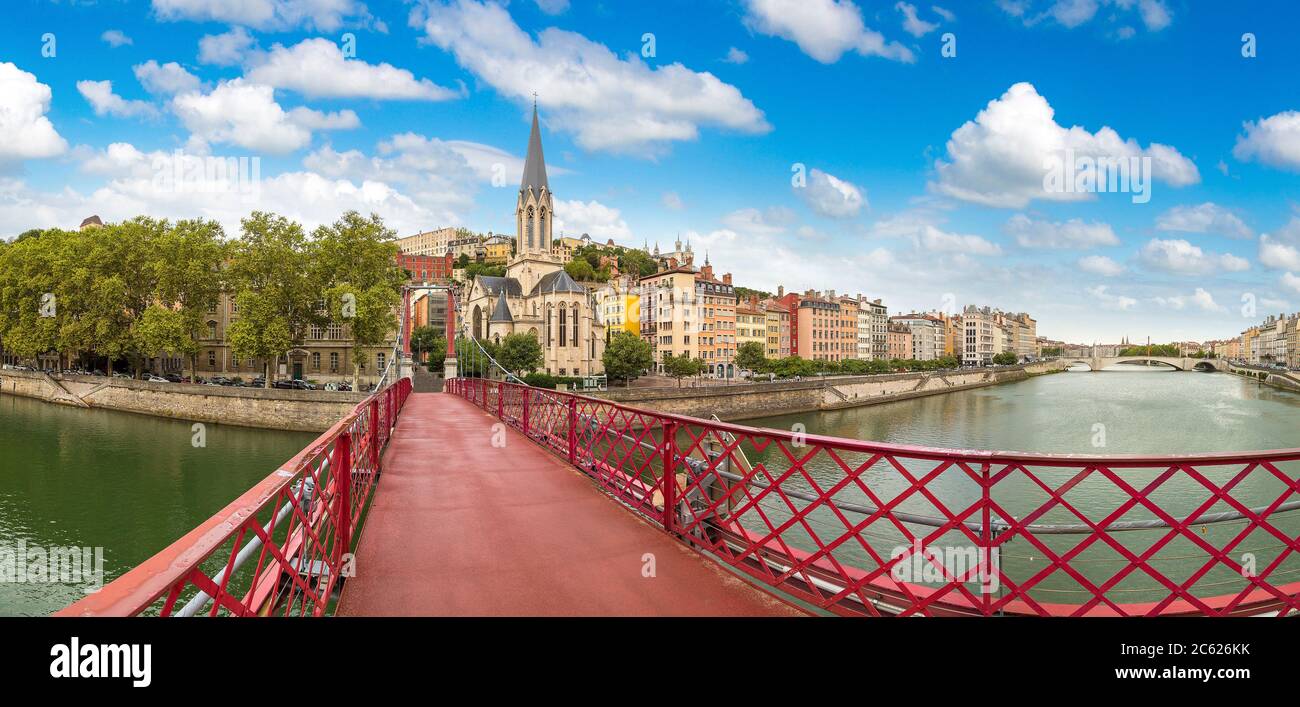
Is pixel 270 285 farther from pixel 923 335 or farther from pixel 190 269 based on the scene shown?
pixel 923 335

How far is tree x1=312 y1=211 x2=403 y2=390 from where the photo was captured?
1324 inches

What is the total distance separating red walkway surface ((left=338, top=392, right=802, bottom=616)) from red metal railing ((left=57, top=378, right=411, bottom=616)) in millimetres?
344

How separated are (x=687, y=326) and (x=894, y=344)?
49467 millimetres

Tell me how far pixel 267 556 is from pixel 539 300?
69.8 metres

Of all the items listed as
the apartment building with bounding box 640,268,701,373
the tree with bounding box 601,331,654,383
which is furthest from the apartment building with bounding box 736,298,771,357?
the tree with bounding box 601,331,654,383

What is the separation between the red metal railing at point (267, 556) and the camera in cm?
197

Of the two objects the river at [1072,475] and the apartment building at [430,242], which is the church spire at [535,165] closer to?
the river at [1072,475]

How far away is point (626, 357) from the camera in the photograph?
52062 millimetres

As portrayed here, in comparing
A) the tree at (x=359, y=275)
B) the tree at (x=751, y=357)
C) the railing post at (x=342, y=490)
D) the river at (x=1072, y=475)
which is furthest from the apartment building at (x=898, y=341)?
the railing post at (x=342, y=490)

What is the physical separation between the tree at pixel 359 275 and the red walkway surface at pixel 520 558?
28714 mm

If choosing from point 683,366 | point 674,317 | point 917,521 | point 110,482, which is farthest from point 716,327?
point 917,521

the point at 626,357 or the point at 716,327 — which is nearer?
the point at 626,357

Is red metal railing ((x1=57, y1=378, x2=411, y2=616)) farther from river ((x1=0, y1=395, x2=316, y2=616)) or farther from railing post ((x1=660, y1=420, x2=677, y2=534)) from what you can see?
river ((x1=0, y1=395, x2=316, y2=616))
